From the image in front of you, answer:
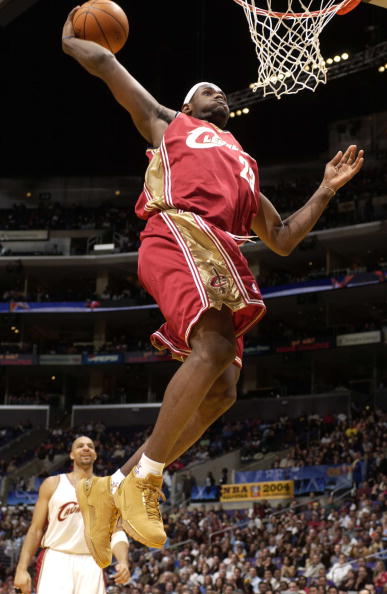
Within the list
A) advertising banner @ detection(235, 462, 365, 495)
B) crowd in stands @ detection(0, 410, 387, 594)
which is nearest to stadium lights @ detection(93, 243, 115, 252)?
crowd in stands @ detection(0, 410, 387, 594)

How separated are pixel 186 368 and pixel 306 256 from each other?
30.1 meters

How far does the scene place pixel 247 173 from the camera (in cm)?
374

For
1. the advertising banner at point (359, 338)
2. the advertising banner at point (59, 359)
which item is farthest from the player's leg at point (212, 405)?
the advertising banner at point (59, 359)

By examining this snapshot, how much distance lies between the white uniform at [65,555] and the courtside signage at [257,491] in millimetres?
16027

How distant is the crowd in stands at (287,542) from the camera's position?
13.5 m

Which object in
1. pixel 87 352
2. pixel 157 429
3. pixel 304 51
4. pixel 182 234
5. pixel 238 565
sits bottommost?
pixel 238 565

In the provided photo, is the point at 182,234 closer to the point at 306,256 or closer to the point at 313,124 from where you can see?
the point at 306,256

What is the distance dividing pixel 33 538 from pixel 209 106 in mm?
3569

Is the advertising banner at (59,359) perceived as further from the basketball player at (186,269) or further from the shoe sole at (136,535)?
the shoe sole at (136,535)

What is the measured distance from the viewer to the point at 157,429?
3.26 m

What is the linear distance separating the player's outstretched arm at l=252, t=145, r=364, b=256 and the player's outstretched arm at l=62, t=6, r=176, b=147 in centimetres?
67

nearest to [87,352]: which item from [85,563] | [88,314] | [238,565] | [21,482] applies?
[88,314]

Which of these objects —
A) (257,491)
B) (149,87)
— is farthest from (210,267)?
(149,87)

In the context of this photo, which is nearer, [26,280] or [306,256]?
[306,256]
